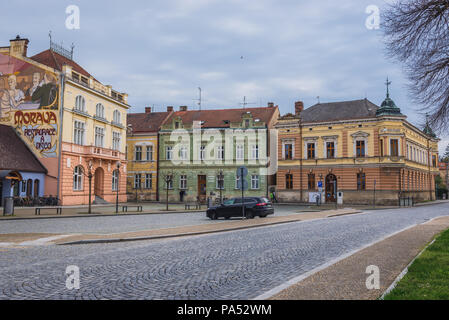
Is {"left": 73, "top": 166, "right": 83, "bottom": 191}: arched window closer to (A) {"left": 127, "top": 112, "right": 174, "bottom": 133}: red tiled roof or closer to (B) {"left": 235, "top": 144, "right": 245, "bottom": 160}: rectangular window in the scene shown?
(A) {"left": 127, "top": 112, "right": 174, "bottom": 133}: red tiled roof

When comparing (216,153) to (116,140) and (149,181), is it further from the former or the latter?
(116,140)

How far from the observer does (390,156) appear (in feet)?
149

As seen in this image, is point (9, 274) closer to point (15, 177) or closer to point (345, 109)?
point (15, 177)

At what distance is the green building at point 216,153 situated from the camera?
5162cm

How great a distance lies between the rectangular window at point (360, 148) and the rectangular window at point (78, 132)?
29984 millimetres

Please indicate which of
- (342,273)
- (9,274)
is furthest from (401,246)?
(9,274)

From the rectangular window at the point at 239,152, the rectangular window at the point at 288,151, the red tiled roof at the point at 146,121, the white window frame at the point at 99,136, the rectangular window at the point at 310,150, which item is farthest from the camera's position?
the red tiled roof at the point at 146,121

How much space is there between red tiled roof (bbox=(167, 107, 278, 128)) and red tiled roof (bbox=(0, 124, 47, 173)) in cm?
2228

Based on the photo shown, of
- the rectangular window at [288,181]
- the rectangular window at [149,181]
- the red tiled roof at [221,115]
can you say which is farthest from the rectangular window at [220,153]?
the rectangular window at [149,181]

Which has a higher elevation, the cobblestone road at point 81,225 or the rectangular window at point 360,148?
the rectangular window at point 360,148

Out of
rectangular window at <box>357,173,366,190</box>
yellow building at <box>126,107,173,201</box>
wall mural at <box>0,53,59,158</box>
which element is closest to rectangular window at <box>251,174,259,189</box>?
rectangular window at <box>357,173,366,190</box>

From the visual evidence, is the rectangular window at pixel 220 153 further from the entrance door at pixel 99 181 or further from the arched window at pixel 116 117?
the entrance door at pixel 99 181

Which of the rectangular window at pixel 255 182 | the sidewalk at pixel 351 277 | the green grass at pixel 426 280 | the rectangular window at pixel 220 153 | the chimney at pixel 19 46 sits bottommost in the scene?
the sidewalk at pixel 351 277
